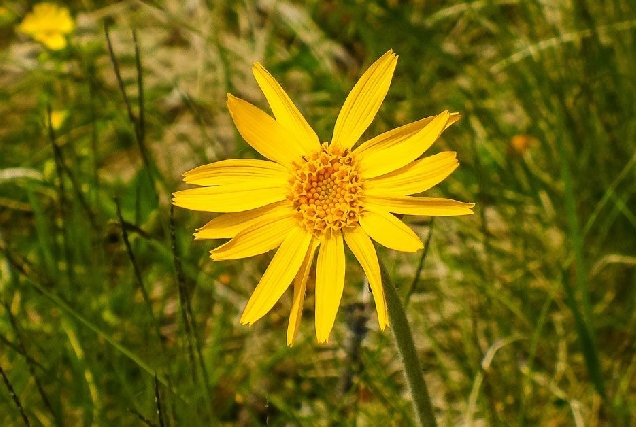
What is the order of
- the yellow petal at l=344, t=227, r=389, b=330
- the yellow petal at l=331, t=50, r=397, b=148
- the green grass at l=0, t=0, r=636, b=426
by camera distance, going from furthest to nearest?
the green grass at l=0, t=0, r=636, b=426 → the yellow petal at l=331, t=50, r=397, b=148 → the yellow petal at l=344, t=227, r=389, b=330

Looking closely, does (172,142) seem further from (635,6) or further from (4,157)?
(635,6)

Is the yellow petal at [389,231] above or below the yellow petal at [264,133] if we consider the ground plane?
below

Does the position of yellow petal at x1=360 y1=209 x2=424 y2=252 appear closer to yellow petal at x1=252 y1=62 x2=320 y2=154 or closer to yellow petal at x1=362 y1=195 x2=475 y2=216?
yellow petal at x1=362 y1=195 x2=475 y2=216

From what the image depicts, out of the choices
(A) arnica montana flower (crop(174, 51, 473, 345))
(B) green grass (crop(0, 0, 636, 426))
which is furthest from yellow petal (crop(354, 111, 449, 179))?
(B) green grass (crop(0, 0, 636, 426))

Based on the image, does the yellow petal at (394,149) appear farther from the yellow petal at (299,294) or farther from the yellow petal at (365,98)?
the yellow petal at (299,294)

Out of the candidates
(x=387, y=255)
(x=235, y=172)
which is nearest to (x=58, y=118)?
(x=387, y=255)

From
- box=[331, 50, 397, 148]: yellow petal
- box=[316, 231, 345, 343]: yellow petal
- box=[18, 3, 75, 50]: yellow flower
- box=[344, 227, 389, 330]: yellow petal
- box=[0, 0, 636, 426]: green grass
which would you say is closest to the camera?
box=[344, 227, 389, 330]: yellow petal

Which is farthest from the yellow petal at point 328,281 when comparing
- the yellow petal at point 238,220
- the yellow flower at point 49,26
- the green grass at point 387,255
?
the yellow flower at point 49,26

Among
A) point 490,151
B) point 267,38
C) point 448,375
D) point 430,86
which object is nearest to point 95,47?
point 267,38
